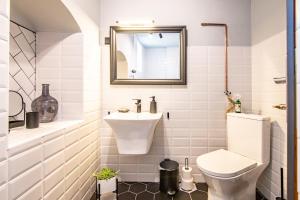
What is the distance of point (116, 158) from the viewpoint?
2049mm

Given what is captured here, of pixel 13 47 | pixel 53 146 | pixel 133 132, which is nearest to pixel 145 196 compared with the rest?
pixel 133 132

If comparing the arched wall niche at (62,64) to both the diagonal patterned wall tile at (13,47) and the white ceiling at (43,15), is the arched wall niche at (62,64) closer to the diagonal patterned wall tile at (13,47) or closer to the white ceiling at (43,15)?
the white ceiling at (43,15)

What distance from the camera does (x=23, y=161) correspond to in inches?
34.7

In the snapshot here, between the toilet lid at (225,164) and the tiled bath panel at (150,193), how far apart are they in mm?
455

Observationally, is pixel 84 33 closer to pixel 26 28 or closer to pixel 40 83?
pixel 26 28

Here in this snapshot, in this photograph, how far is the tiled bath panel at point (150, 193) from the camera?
5.72 feet

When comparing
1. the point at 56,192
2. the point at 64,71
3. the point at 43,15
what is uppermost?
the point at 43,15

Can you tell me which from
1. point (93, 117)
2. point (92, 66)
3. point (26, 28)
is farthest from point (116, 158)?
point (26, 28)

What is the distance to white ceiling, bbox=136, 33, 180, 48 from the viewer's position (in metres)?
1.98

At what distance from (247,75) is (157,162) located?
52.9 inches

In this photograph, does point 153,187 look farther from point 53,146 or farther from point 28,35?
point 28,35

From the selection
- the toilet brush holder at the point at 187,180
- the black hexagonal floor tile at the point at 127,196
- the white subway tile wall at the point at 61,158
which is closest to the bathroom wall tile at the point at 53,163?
the white subway tile wall at the point at 61,158

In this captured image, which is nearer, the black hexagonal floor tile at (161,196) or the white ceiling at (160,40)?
the black hexagonal floor tile at (161,196)

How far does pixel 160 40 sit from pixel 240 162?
4.53 ft
